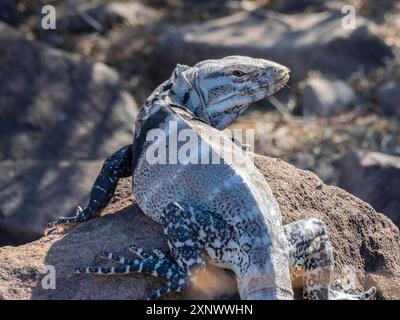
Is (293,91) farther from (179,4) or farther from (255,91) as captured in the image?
(255,91)

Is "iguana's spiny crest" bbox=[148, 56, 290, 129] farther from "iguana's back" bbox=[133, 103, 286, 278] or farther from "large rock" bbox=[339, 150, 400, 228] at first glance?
"large rock" bbox=[339, 150, 400, 228]

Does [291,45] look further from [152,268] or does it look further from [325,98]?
[152,268]

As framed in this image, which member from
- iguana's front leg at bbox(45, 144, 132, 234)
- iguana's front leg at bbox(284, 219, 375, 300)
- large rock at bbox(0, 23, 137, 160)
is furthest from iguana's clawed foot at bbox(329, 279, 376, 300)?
large rock at bbox(0, 23, 137, 160)

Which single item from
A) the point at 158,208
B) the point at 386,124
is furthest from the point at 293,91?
the point at 158,208

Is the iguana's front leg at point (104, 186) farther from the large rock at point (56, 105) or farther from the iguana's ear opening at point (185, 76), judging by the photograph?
the large rock at point (56, 105)

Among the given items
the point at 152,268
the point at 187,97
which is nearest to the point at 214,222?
the point at 152,268
